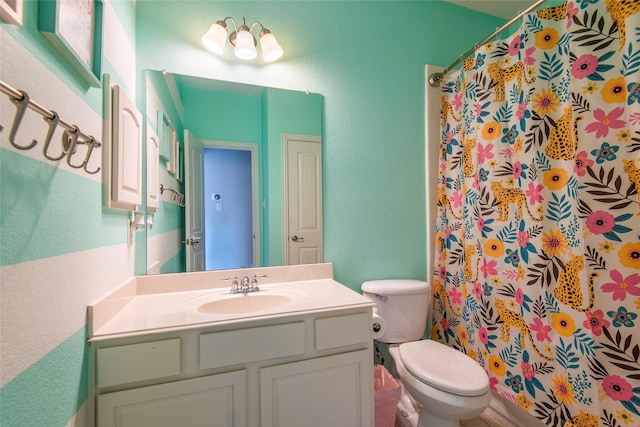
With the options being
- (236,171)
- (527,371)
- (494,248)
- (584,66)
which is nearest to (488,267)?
(494,248)

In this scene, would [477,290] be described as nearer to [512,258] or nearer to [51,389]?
[512,258]

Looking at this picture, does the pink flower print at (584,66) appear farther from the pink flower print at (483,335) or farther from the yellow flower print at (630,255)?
the pink flower print at (483,335)

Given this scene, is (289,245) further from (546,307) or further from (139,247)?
(546,307)

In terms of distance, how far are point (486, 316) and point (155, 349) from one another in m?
1.55

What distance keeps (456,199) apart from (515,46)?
32.1 inches

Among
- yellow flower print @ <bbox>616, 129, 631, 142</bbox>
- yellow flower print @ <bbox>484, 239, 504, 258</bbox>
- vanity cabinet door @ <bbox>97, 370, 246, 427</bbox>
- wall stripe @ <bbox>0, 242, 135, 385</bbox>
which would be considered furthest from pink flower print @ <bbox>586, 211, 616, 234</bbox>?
wall stripe @ <bbox>0, 242, 135, 385</bbox>

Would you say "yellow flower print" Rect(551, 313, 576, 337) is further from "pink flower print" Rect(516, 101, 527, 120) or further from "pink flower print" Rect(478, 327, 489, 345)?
"pink flower print" Rect(516, 101, 527, 120)

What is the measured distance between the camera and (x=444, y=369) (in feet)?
4.19

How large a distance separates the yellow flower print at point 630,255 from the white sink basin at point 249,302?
1262 millimetres

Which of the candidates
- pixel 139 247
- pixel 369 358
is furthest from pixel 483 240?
pixel 139 247

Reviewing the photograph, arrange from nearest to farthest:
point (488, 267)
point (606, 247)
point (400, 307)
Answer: point (606, 247), point (488, 267), point (400, 307)

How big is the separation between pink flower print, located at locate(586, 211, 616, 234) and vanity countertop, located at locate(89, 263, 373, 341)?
0.90 meters

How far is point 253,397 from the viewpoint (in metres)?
0.98

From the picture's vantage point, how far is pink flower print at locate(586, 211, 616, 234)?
3.32 ft
